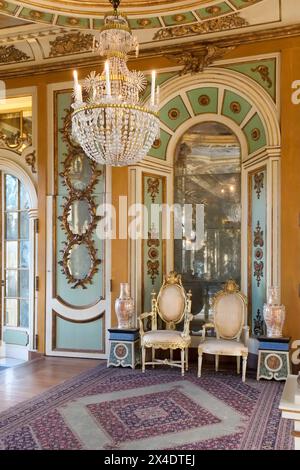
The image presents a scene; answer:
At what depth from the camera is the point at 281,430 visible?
12.0 ft

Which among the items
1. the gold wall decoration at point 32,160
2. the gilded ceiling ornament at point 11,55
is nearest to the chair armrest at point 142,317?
the gold wall decoration at point 32,160

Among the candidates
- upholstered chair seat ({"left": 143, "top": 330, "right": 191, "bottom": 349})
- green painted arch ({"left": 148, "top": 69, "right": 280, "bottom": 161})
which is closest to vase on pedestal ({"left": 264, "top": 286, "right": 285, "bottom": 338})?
upholstered chair seat ({"left": 143, "top": 330, "right": 191, "bottom": 349})

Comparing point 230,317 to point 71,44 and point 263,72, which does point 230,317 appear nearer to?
point 263,72

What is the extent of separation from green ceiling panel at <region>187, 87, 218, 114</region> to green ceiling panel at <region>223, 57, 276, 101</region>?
455 mm

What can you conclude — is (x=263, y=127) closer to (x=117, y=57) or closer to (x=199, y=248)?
(x=199, y=248)

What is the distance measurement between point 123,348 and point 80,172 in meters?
2.40

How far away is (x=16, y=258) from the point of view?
699 centimetres

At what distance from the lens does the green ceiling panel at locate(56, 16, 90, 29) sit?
5296 millimetres

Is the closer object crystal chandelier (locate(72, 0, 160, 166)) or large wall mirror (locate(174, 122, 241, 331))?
crystal chandelier (locate(72, 0, 160, 166))

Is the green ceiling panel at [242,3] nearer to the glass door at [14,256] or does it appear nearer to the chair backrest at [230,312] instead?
the chair backrest at [230,312]

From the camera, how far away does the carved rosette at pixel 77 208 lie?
6309mm

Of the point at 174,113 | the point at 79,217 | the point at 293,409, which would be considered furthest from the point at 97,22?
the point at 293,409

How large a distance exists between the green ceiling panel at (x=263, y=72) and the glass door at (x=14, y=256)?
3419 millimetres

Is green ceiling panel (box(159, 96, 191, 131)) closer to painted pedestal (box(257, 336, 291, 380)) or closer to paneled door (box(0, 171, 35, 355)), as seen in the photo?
paneled door (box(0, 171, 35, 355))
